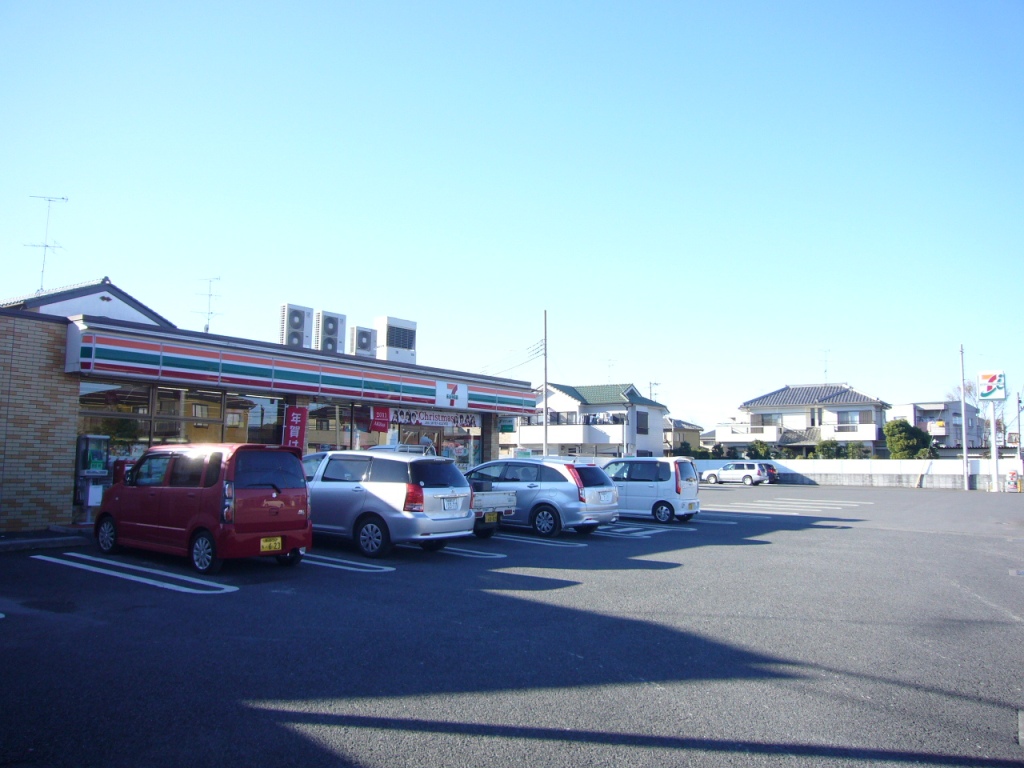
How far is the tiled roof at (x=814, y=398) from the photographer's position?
63.5 metres

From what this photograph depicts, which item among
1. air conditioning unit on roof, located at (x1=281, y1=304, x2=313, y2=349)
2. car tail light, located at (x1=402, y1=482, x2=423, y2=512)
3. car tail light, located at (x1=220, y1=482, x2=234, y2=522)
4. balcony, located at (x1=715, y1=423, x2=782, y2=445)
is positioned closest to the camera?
car tail light, located at (x1=220, y1=482, x2=234, y2=522)

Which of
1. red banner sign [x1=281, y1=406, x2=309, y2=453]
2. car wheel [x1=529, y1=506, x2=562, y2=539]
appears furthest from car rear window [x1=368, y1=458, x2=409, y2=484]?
red banner sign [x1=281, y1=406, x2=309, y2=453]

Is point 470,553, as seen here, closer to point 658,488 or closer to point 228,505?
point 228,505

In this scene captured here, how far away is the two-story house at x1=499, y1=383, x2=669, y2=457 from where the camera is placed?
179 ft

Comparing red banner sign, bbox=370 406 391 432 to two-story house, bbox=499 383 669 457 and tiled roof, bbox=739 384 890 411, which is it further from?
tiled roof, bbox=739 384 890 411

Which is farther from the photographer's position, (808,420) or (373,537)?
(808,420)

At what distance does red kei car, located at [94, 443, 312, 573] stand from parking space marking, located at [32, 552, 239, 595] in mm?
364

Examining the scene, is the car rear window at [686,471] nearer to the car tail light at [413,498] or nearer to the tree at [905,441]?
the car tail light at [413,498]

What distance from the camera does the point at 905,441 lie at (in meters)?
49.6

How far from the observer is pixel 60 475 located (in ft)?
47.3

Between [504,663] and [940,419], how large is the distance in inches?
2947

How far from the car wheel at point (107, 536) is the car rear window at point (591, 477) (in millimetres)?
8558

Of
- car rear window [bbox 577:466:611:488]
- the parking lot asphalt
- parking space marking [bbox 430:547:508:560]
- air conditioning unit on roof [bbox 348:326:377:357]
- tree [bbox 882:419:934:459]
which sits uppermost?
air conditioning unit on roof [bbox 348:326:377:357]

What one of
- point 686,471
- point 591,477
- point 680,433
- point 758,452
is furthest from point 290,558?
point 680,433
